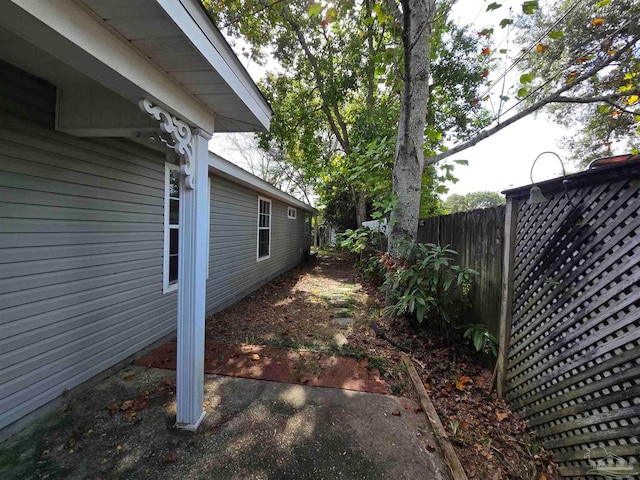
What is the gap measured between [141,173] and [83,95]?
3.69 feet

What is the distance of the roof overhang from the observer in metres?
1.09

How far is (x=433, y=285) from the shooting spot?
3.28 metres

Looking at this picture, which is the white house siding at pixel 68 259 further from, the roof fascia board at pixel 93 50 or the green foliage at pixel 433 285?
the green foliage at pixel 433 285

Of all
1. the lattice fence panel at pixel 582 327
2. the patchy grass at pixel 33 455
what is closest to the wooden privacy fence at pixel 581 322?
the lattice fence panel at pixel 582 327

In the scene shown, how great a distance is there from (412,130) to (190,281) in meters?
3.82

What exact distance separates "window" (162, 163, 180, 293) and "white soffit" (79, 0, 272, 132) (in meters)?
1.82

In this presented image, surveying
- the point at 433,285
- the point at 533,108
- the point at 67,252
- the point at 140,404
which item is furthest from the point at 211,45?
the point at 533,108

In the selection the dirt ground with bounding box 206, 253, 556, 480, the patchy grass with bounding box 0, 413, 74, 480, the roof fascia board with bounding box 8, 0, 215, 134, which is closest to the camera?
the roof fascia board with bounding box 8, 0, 215, 134

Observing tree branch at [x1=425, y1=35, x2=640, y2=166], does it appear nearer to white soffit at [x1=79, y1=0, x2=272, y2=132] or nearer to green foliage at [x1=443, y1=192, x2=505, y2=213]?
white soffit at [x1=79, y1=0, x2=272, y2=132]

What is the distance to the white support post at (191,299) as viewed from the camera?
6.47 ft

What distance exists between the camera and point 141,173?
125 inches

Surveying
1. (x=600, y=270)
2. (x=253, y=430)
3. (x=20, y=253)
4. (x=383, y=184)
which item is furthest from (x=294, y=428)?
(x=383, y=184)

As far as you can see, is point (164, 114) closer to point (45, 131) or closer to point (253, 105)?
point (253, 105)

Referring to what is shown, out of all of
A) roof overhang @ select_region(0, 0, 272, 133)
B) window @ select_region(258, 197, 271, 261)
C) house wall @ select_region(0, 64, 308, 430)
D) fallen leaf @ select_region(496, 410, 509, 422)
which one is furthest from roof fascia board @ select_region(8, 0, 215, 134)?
window @ select_region(258, 197, 271, 261)
